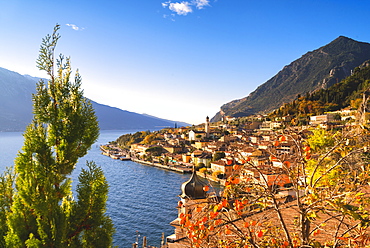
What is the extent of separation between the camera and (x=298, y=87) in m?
127

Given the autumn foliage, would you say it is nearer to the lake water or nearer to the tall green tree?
the tall green tree

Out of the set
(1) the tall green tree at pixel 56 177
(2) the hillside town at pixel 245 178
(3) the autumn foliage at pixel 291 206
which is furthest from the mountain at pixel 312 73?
(3) the autumn foliage at pixel 291 206

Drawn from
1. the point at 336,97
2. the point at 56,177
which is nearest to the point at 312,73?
the point at 336,97

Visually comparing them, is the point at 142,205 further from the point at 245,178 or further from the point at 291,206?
the point at 291,206

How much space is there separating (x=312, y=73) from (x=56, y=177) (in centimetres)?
14367

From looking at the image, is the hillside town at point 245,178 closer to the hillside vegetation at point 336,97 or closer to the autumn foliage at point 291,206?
the autumn foliage at point 291,206

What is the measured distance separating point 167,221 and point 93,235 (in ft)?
52.0

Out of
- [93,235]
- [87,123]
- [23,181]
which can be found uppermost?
[87,123]

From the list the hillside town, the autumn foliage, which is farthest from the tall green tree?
the autumn foliage

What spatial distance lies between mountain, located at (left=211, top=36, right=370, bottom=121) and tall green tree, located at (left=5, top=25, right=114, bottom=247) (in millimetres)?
115869

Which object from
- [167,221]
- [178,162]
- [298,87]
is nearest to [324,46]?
[298,87]

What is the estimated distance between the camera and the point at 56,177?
5664 mm

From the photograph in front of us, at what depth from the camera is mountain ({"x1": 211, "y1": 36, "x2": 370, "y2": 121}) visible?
387ft

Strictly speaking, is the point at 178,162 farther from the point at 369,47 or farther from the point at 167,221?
the point at 369,47
